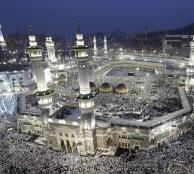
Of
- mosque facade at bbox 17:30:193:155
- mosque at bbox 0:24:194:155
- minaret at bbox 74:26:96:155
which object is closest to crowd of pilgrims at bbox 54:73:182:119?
mosque at bbox 0:24:194:155

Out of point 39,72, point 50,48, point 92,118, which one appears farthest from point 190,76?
point 50,48

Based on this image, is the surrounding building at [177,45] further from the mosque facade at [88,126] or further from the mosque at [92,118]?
the mosque facade at [88,126]

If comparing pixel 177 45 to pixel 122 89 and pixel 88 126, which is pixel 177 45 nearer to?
pixel 122 89

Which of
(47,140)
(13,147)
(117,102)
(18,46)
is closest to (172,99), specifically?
(117,102)

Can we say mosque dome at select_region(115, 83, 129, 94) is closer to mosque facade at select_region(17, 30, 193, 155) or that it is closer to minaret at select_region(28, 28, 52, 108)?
mosque facade at select_region(17, 30, 193, 155)

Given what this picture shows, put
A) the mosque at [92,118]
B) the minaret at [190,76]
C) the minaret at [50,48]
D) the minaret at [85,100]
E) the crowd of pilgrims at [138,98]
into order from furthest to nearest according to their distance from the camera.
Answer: the minaret at [50,48], the minaret at [190,76], the crowd of pilgrims at [138,98], the mosque at [92,118], the minaret at [85,100]

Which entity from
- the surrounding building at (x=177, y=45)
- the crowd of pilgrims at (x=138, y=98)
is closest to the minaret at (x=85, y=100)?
the crowd of pilgrims at (x=138, y=98)

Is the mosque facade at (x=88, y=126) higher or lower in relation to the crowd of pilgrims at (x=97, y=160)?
higher

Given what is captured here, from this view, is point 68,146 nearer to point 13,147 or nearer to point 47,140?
point 47,140

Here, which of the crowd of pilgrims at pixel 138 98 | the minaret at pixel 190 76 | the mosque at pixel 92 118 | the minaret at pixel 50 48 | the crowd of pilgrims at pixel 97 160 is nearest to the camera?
the crowd of pilgrims at pixel 97 160

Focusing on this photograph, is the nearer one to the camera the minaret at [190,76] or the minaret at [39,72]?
the minaret at [39,72]
